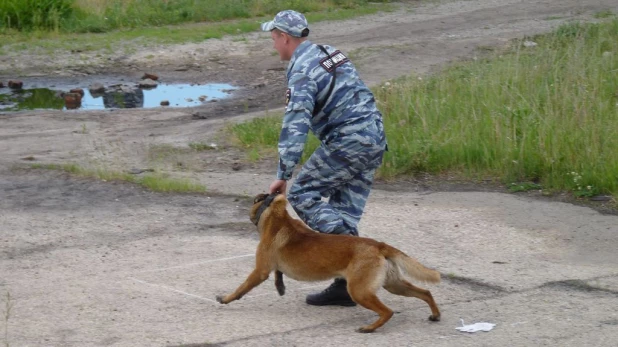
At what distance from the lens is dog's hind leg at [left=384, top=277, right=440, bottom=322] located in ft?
18.6

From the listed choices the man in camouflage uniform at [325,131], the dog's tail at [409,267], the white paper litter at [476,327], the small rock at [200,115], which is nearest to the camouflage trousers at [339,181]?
the man in camouflage uniform at [325,131]

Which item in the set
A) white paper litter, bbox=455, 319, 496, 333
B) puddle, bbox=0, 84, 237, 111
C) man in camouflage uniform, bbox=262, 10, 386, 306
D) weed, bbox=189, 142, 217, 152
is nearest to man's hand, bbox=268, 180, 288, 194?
man in camouflage uniform, bbox=262, 10, 386, 306

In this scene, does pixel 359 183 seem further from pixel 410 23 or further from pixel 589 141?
pixel 410 23

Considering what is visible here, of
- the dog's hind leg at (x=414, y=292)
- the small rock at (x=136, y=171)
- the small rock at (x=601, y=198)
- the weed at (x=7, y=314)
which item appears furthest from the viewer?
the small rock at (x=136, y=171)

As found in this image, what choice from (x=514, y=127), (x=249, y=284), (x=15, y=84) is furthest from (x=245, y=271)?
(x=15, y=84)

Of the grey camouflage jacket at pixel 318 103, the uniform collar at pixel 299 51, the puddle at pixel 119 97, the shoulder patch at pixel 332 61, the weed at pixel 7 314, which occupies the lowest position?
the puddle at pixel 119 97

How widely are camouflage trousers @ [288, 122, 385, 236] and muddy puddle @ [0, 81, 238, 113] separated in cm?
792

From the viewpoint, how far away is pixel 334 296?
19.7 ft

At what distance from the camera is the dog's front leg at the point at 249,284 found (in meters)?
5.82

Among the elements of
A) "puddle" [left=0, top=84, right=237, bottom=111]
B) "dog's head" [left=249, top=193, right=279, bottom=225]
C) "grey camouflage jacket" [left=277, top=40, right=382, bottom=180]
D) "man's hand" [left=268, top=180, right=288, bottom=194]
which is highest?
"grey camouflage jacket" [left=277, top=40, right=382, bottom=180]

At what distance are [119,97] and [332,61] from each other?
8.92m

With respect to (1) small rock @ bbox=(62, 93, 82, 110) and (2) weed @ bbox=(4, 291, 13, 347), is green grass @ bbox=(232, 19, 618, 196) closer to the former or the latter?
(1) small rock @ bbox=(62, 93, 82, 110)

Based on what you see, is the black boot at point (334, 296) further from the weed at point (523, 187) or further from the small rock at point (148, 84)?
the small rock at point (148, 84)

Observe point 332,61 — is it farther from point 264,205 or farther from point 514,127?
point 514,127
